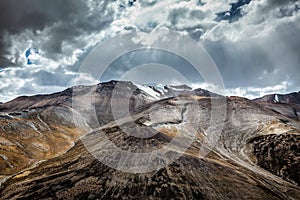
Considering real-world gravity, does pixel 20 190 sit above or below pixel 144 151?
below

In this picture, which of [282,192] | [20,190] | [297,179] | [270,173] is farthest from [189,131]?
[20,190]

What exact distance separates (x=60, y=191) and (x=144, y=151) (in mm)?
29029

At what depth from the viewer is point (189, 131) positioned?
142m

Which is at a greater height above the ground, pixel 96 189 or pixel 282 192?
pixel 282 192

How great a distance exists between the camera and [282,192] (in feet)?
246

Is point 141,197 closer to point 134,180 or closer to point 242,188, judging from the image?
point 134,180

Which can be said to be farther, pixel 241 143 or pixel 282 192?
pixel 241 143

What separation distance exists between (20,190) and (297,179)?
90579 millimetres

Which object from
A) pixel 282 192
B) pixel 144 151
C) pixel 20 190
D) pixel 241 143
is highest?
pixel 241 143

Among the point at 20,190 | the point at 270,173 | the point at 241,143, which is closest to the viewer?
the point at 20,190

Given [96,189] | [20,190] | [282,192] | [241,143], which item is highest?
[241,143]

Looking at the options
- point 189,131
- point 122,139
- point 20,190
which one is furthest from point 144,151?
point 189,131

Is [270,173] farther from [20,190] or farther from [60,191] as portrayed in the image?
[20,190]

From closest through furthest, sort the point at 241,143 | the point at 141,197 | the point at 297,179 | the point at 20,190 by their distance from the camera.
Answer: the point at 141,197
the point at 20,190
the point at 297,179
the point at 241,143
